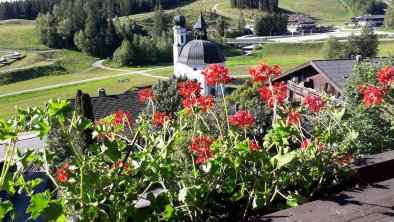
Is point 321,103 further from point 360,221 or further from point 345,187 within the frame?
point 360,221

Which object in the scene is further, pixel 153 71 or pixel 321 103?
pixel 153 71

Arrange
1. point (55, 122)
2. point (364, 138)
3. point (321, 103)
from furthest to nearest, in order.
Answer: point (364, 138) < point (321, 103) < point (55, 122)

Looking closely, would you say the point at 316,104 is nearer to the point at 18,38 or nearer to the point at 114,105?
the point at 114,105

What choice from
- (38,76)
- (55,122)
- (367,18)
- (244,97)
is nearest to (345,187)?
(55,122)

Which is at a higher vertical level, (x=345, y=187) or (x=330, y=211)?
(x=330, y=211)

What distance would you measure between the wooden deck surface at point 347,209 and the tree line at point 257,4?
137499 mm

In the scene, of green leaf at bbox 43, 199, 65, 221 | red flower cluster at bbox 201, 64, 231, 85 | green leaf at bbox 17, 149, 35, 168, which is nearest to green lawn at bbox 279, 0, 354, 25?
red flower cluster at bbox 201, 64, 231, 85

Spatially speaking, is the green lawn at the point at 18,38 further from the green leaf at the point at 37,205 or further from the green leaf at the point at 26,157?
the green leaf at the point at 37,205

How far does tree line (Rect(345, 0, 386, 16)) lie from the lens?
134250mm

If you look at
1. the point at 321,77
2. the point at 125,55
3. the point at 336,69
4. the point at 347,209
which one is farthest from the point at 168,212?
the point at 125,55

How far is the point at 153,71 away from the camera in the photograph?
226 ft

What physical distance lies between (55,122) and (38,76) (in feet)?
236

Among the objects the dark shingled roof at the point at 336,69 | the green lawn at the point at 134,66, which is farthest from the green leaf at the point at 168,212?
the green lawn at the point at 134,66

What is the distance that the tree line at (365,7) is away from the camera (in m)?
134
